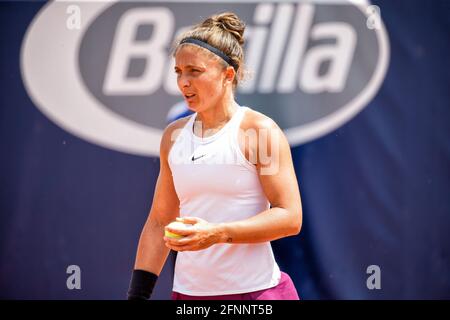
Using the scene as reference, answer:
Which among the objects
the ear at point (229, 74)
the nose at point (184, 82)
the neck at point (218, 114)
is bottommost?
the neck at point (218, 114)

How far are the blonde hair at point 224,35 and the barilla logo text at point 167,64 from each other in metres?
1.38

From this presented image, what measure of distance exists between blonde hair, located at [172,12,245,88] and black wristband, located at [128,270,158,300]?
2.82ft

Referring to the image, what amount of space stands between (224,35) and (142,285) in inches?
42.0

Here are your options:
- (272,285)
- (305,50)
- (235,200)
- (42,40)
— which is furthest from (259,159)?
(42,40)

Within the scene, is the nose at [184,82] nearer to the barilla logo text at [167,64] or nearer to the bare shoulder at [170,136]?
the bare shoulder at [170,136]

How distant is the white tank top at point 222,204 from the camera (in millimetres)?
2637

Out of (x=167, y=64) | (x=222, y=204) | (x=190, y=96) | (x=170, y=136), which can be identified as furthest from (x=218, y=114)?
(x=167, y=64)

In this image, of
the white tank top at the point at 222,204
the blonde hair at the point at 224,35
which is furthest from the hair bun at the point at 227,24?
the white tank top at the point at 222,204

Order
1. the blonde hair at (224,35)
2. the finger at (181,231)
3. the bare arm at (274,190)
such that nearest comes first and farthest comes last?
the finger at (181,231)
the bare arm at (274,190)
the blonde hair at (224,35)

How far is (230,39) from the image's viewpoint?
111 inches

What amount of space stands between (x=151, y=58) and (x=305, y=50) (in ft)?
3.08

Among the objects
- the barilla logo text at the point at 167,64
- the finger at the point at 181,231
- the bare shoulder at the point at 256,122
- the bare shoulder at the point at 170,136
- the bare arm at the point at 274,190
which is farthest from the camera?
the barilla logo text at the point at 167,64

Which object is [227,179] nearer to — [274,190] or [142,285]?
[274,190]
